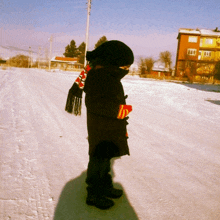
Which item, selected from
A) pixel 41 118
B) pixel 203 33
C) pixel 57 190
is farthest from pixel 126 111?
pixel 203 33

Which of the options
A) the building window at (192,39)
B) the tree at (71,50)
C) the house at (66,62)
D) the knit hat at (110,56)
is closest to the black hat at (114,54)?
the knit hat at (110,56)

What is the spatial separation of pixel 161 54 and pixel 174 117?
57.5 meters

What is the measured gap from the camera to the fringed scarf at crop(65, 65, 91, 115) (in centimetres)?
219

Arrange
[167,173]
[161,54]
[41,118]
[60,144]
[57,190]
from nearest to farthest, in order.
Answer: [57,190], [167,173], [60,144], [41,118], [161,54]

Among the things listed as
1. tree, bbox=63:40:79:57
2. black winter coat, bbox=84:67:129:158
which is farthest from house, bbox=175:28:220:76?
tree, bbox=63:40:79:57

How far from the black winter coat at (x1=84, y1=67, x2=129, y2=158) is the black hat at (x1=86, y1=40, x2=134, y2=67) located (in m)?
0.07

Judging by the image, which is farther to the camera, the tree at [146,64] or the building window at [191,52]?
the tree at [146,64]

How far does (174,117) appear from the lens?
20.4 ft

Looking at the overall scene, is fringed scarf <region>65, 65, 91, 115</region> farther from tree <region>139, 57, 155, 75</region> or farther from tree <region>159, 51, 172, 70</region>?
tree <region>159, 51, 172, 70</region>

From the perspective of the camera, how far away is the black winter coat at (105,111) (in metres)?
1.96

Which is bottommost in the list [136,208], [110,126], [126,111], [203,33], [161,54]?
[136,208]

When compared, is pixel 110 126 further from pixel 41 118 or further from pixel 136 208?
pixel 41 118

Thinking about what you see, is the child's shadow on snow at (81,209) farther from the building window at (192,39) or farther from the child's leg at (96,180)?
the building window at (192,39)

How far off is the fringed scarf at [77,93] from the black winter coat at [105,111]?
0.11 meters
